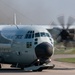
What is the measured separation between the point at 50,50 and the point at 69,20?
16692 mm

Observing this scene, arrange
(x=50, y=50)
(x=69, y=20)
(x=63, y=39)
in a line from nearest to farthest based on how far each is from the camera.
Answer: (x=50, y=50) → (x=63, y=39) → (x=69, y=20)

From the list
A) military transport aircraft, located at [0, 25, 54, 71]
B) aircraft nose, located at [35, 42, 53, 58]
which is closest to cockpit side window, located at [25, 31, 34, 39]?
military transport aircraft, located at [0, 25, 54, 71]

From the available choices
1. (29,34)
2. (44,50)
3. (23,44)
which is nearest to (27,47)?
(23,44)

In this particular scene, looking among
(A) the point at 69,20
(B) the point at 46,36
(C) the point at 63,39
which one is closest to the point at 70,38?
(C) the point at 63,39

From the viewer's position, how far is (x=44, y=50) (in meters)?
33.4

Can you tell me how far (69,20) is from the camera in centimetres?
4984

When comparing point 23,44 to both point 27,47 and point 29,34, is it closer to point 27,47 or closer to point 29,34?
point 27,47

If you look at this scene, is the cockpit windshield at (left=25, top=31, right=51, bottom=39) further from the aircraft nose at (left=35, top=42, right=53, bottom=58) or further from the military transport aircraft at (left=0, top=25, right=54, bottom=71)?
the aircraft nose at (left=35, top=42, right=53, bottom=58)

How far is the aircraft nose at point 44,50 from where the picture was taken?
33.5 metres

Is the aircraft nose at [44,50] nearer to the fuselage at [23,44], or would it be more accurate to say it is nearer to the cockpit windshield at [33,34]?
the fuselage at [23,44]

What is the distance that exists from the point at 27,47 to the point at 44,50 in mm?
1905

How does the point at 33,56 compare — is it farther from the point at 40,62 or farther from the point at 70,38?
the point at 70,38

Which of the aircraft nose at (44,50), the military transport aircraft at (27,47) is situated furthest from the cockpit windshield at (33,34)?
the aircraft nose at (44,50)

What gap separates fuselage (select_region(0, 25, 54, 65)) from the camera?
34062 mm
